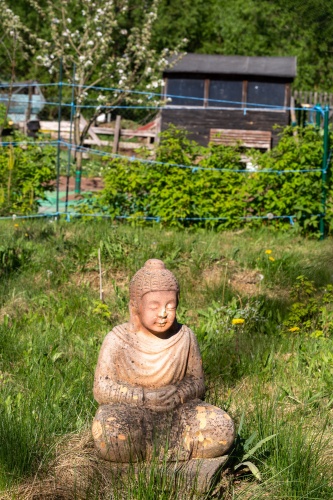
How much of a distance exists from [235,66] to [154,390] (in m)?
16.3

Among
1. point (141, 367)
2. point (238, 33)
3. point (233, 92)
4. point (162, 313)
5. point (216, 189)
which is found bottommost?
point (141, 367)

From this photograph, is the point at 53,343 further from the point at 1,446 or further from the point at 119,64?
the point at 119,64

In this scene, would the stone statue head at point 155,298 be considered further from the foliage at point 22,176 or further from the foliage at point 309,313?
the foliage at point 22,176

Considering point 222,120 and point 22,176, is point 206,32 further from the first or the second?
point 22,176

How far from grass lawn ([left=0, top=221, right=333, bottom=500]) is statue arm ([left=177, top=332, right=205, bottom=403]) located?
1.20 ft

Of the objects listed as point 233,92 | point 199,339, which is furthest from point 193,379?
point 233,92

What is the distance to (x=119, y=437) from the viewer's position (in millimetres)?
3922

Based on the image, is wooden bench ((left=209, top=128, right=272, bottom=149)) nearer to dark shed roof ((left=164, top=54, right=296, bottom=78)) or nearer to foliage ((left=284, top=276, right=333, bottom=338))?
dark shed roof ((left=164, top=54, right=296, bottom=78))

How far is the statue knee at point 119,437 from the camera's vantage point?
12.9 ft

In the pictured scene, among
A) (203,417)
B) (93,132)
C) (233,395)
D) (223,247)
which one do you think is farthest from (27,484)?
(93,132)

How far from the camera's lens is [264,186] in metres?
10.1

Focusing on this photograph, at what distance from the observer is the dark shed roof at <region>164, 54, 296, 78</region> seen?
19125mm

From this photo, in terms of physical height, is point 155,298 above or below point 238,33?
below

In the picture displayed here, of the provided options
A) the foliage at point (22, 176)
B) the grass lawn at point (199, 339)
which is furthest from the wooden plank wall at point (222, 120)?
the grass lawn at point (199, 339)
